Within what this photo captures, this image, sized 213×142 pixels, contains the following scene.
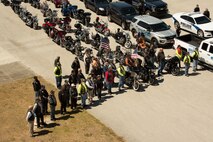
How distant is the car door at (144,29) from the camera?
30.2 metres

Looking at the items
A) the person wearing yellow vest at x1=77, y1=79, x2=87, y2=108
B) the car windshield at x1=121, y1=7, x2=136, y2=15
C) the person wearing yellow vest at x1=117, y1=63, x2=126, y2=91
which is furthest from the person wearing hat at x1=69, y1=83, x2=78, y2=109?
the car windshield at x1=121, y1=7, x2=136, y2=15

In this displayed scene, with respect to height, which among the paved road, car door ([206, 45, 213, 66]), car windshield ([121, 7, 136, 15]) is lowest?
the paved road

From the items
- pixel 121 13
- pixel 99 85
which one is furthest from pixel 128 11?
pixel 99 85

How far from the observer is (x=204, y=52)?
2592 cm

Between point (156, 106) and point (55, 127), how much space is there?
18.6 ft

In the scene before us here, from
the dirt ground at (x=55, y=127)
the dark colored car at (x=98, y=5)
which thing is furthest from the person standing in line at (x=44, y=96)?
the dark colored car at (x=98, y=5)

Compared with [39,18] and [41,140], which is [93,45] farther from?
[41,140]

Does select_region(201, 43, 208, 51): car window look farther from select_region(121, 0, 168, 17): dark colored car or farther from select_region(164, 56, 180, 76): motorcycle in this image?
select_region(121, 0, 168, 17): dark colored car

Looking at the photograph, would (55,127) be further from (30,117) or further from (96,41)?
(96,41)

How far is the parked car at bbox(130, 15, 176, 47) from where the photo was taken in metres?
29.5

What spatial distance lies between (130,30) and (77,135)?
15.1 metres

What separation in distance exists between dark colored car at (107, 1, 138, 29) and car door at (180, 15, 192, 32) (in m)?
4.01

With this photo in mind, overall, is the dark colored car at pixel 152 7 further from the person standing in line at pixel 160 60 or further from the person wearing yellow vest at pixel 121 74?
the person wearing yellow vest at pixel 121 74

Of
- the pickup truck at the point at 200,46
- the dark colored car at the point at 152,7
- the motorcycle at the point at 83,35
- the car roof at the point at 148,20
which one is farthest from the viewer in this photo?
the dark colored car at the point at 152,7
